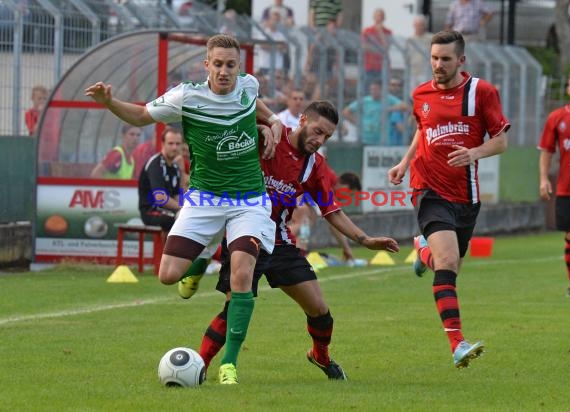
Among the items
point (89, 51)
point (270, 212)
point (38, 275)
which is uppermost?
point (89, 51)

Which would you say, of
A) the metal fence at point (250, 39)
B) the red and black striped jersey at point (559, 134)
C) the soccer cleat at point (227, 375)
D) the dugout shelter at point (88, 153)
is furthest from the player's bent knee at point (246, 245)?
the dugout shelter at point (88, 153)

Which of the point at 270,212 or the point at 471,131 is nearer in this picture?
the point at 270,212

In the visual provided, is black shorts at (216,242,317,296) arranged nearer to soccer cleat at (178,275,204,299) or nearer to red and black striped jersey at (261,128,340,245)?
red and black striped jersey at (261,128,340,245)

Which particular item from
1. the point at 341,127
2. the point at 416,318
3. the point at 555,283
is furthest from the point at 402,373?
the point at 341,127

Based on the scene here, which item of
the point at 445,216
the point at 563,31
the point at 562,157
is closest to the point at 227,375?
the point at 445,216

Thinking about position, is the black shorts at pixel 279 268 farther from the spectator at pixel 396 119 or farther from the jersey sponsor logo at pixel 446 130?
the spectator at pixel 396 119

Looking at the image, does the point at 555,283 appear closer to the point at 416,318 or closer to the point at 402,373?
the point at 416,318

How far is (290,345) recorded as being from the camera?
1084 cm

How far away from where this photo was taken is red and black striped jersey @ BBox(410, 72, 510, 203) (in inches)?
397

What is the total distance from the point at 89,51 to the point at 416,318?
7.26 m

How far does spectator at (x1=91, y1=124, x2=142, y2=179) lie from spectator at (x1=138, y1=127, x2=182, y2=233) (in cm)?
154

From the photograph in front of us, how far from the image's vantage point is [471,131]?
1010 centimetres

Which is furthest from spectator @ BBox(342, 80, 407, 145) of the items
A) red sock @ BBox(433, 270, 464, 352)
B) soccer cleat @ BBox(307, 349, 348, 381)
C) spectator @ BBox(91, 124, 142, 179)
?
soccer cleat @ BBox(307, 349, 348, 381)

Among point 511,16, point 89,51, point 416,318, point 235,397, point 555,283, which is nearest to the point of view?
point 235,397
